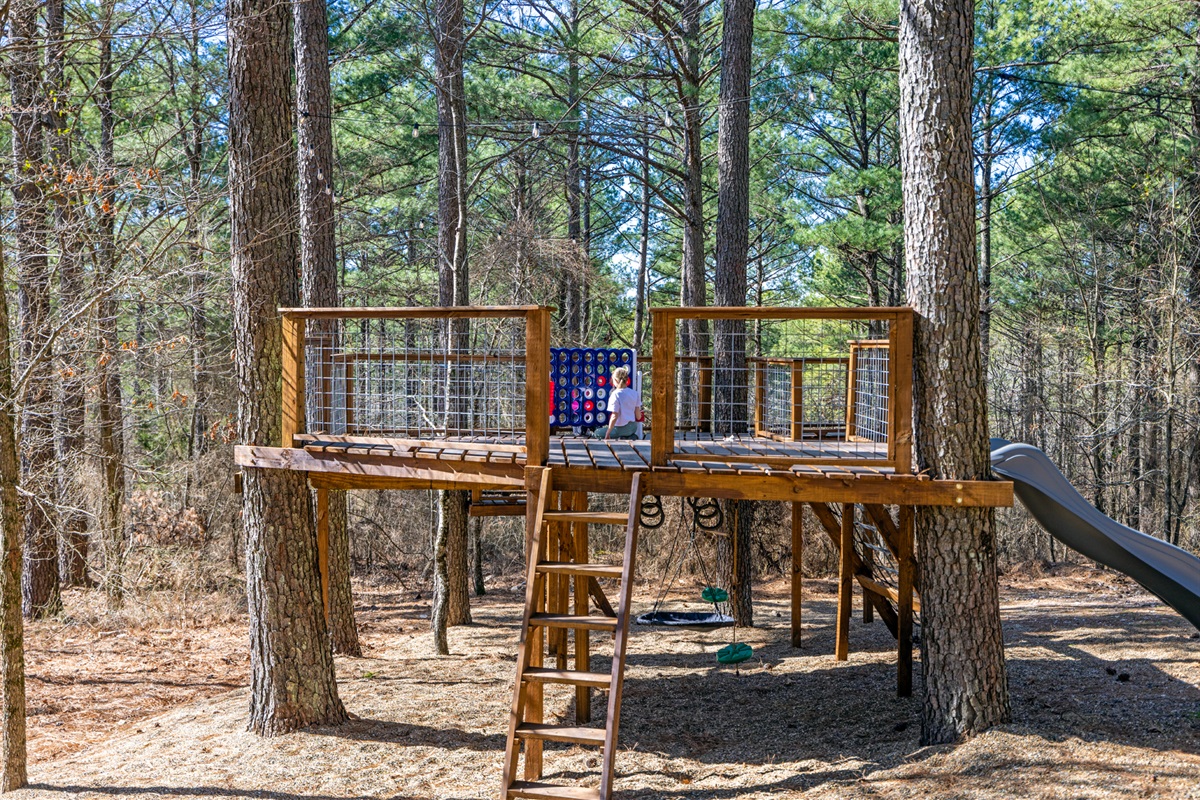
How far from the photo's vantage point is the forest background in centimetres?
1247

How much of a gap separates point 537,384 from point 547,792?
2.42 meters

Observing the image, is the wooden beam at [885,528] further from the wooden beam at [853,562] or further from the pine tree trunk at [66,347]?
the pine tree trunk at [66,347]

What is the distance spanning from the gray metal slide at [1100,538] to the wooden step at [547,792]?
11.8ft

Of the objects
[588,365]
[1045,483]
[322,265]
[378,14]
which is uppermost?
[378,14]

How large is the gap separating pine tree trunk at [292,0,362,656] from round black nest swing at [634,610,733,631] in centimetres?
362

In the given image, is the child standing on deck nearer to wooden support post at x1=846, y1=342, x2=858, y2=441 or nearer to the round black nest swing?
wooden support post at x1=846, y1=342, x2=858, y2=441

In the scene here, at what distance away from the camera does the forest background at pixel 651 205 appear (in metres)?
12.5

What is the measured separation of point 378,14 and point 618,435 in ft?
31.0

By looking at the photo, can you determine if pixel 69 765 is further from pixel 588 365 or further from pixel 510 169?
pixel 510 169

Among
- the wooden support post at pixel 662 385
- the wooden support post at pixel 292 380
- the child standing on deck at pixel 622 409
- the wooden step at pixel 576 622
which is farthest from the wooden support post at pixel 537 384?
the child standing on deck at pixel 622 409

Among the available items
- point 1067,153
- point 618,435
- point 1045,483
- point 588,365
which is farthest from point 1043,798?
point 1067,153

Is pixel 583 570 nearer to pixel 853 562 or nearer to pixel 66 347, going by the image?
pixel 853 562

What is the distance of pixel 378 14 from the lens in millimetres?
14969

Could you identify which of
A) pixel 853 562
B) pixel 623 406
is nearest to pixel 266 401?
pixel 623 406
